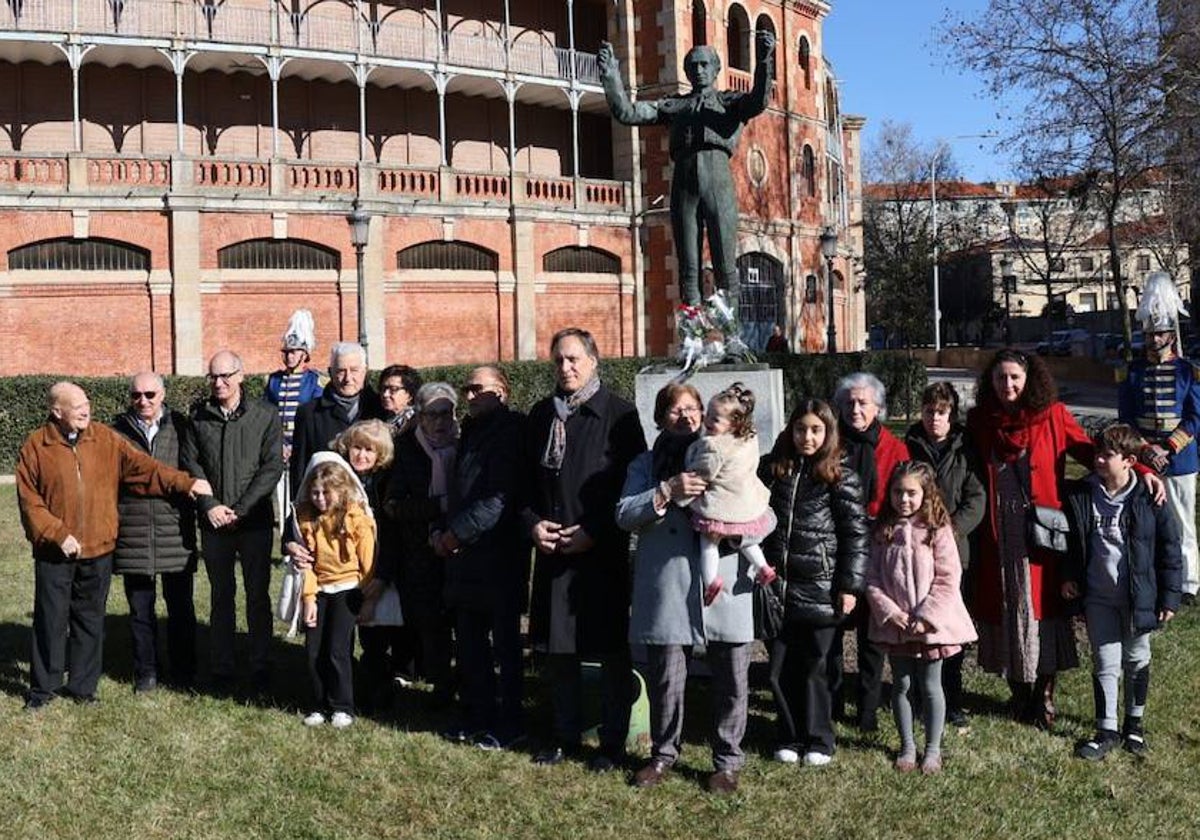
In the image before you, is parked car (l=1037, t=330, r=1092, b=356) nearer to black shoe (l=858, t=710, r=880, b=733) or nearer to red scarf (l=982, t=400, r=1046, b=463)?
red scarf (l=982, t=400, r=1046, b=463)

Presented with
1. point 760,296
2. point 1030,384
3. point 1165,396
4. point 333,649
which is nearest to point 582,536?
point 333,649

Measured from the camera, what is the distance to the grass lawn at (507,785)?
16.7 feet

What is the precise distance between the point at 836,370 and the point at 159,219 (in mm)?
14403

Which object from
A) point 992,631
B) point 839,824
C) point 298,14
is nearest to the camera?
point 839,824

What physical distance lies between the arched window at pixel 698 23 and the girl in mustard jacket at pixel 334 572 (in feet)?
88.9

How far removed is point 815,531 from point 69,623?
14.0 feet

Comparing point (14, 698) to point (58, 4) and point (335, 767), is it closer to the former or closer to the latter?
point (335, 767)

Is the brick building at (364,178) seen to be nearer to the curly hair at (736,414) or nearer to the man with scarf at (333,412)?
the man with scarf at (333,412)

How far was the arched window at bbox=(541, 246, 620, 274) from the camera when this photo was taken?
99.3ft

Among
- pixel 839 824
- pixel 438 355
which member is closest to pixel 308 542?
pixel 839 824

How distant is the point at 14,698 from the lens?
700 cm

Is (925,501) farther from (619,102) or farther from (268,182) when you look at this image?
(268,182)

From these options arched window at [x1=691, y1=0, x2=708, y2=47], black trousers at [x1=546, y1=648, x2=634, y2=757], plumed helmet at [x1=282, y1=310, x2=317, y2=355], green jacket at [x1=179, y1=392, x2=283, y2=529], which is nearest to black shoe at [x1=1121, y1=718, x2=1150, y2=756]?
black trousers at [x1=546, y1=648, x2=634, y2=757]

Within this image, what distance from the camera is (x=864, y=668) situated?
20.6 ft
